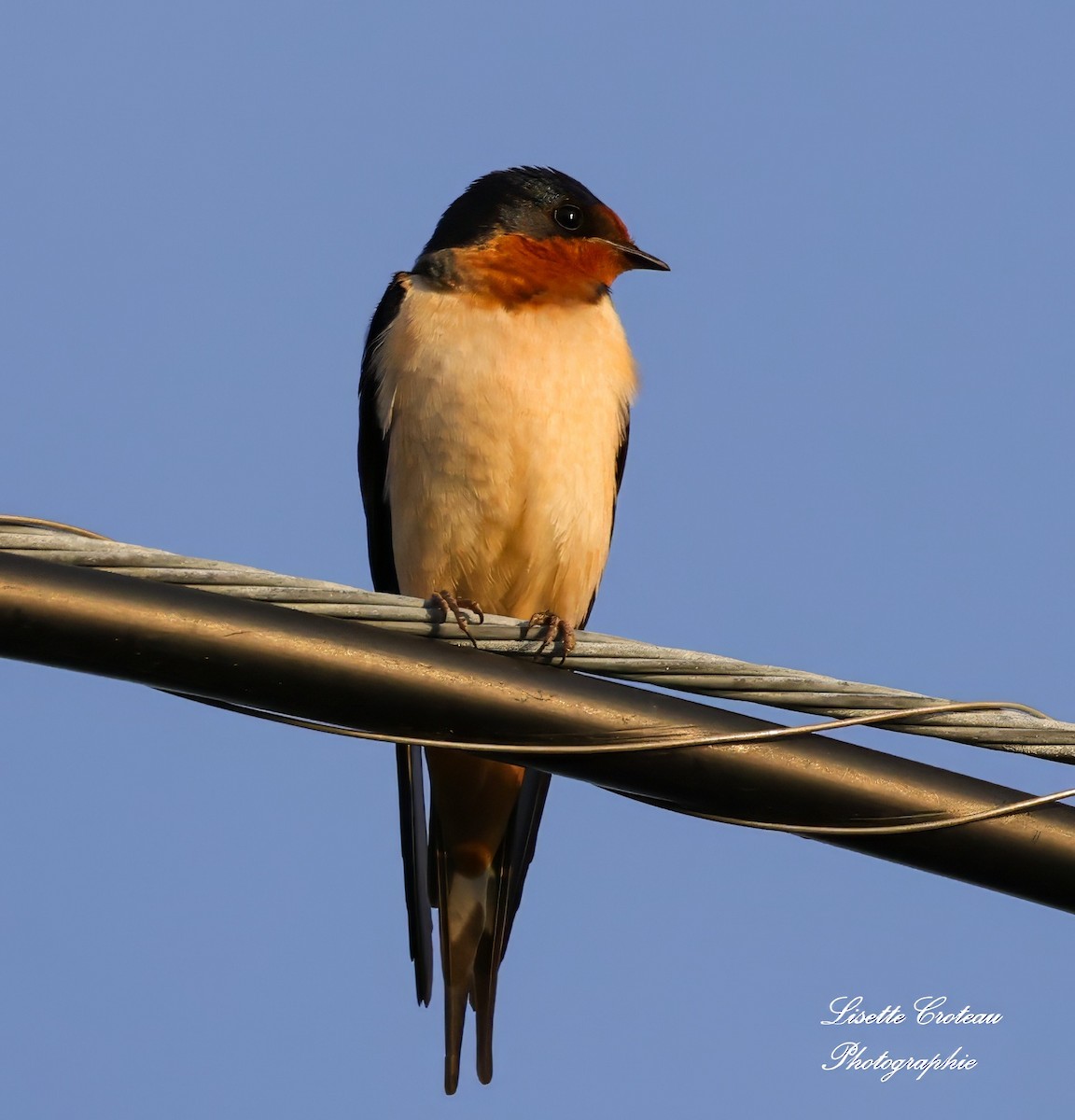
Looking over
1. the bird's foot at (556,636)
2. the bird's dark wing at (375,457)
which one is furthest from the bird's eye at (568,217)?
the bird's foot at (556,636)

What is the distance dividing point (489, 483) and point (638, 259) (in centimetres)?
161

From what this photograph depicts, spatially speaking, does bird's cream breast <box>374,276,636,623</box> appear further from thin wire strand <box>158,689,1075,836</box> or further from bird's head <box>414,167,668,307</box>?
thin wire strand <box>158,689,1075,836</box>

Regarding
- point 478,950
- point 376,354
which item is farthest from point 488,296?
point 478,950

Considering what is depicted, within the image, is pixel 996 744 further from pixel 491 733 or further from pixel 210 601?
pixel 210 601

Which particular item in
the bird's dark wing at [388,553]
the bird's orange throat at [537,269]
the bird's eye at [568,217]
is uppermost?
the bird's eye at [568,217]

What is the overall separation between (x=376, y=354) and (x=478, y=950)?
7.37 feet

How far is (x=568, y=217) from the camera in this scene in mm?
6945

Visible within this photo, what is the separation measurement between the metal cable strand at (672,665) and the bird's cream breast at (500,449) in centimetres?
247

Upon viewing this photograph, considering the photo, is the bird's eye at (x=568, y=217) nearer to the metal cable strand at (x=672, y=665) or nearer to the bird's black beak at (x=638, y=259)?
the bird's black beak at (x=638, y=259)

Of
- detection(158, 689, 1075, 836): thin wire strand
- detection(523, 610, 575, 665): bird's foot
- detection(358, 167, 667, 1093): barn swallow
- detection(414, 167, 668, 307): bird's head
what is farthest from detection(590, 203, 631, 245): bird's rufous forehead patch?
detection(158, 689, 1075, 836): thin wire strand

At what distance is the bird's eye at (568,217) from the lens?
22.7 ft

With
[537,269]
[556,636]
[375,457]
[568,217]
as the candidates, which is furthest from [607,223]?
[556,636]

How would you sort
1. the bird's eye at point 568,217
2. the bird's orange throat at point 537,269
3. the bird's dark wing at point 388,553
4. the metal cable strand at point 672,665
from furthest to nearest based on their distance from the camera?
the bird's eye at point 568,217 → the bird's orange throat at point 537,269 → the bird's dark wing at point 388,553 → the metal cable strand at point 672,665

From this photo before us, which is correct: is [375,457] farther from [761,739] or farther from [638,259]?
[761,739]
